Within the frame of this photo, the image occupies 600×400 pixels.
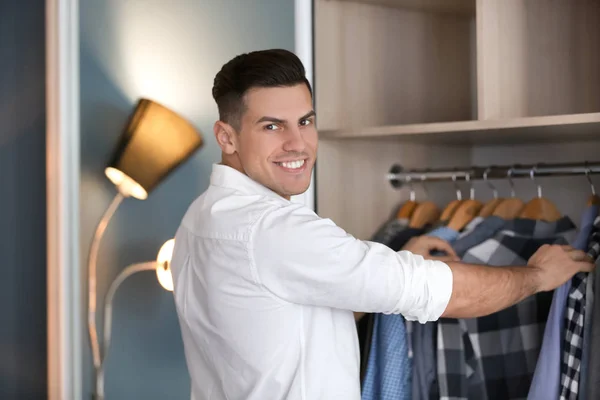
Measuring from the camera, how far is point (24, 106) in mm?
2516

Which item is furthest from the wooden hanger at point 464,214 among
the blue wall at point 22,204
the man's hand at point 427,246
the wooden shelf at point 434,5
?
the blue wall at point 22,204

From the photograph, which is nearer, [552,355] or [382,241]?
[552,355]

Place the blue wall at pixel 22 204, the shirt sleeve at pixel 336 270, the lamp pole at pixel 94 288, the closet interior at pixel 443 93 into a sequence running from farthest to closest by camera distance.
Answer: the blue wall at pixel 22 204, the lamp pole at pixel 94 288, the closet interior at pixel 443 93, the shirt sleeve at pixel 336 270

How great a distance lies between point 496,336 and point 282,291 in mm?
660

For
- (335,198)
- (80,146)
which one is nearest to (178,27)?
(80,146)

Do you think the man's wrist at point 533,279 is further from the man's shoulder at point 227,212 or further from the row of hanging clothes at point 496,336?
the man's shoulder at point 227,212

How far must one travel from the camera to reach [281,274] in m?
1.59

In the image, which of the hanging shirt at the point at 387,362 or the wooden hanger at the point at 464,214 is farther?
the wooden hanger at the point at 464,214

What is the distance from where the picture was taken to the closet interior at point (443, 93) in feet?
6.86

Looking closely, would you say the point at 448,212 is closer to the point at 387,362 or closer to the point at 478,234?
the point at 478,234

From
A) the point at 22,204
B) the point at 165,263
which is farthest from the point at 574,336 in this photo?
the point at 22,204

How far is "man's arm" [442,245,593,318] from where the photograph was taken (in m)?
1.65

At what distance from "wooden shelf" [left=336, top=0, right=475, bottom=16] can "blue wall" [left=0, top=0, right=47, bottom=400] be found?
95 cm

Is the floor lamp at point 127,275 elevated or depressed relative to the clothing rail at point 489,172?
depressed
